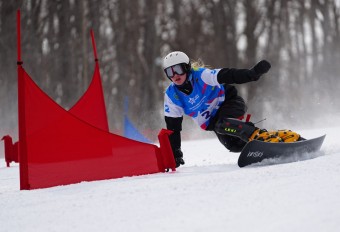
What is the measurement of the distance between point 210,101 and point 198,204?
2505mm

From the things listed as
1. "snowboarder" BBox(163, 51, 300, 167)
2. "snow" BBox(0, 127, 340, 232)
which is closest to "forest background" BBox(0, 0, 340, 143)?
"snowboarder" BBox(163, 51, 300, 167)

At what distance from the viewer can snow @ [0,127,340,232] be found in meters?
2.40

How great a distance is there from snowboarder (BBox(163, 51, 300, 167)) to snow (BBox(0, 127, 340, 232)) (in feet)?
3.78

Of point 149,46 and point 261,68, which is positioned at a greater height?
point 149,46

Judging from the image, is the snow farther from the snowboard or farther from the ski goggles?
the ski goggles

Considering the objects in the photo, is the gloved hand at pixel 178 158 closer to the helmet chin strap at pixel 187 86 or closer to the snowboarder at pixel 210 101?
the snowboarder at pixel 210 101

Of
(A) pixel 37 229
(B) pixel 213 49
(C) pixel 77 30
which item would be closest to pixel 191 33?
(B) pixel 213 49

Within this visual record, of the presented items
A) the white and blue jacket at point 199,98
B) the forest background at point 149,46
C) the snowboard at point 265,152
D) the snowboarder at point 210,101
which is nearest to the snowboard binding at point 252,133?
the snowboarder at point 210,101

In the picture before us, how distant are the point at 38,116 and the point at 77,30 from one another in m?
17.9

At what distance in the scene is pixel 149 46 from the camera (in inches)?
876

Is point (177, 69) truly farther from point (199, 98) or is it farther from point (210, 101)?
point (210, 101)

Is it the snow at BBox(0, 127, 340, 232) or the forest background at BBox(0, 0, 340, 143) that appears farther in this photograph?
the forest background at BBox(0, 0, 340, 143)

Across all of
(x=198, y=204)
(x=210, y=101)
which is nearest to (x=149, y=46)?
(x=210, y=101)

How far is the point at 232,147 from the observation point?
533 cm
